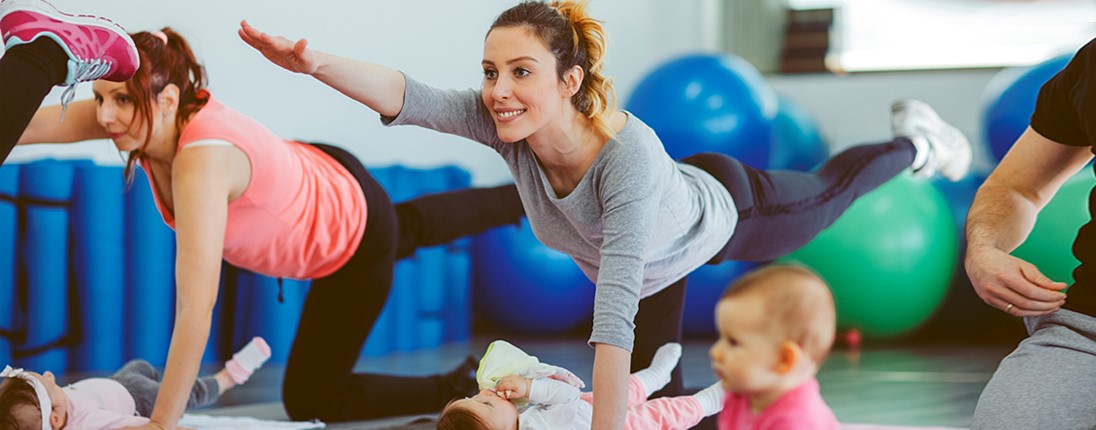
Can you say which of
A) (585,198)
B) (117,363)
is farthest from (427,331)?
(585,198)

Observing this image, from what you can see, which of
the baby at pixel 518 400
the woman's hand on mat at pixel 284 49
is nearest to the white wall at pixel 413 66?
the woman's hand on mat at pixel 284 49

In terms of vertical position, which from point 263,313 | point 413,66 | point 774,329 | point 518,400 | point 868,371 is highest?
point 413,66

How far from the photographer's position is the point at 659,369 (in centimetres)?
167

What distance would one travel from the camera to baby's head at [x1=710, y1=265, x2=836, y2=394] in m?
0.94

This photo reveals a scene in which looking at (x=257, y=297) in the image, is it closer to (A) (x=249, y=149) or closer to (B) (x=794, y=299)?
(A) (x=249, y=149)

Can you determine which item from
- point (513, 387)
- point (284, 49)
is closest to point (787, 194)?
point (513, 387)

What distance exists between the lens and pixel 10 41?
127 centimetres

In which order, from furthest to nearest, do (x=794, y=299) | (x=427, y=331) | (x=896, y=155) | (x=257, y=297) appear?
(x=427, y=331) → (x=257, y=297) → (x=896, y=155) → (x=794, y=299)

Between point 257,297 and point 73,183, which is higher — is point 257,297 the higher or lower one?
the lower one

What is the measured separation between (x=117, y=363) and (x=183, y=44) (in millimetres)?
1153

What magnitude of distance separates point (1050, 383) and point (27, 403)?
4.27 ft

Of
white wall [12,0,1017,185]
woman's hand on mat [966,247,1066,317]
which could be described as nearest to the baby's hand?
→ white wall [12,0,1017,185]

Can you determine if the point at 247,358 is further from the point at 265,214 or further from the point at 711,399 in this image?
the point at 711,399

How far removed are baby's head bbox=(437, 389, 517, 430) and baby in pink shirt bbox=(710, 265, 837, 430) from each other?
1.30ft
